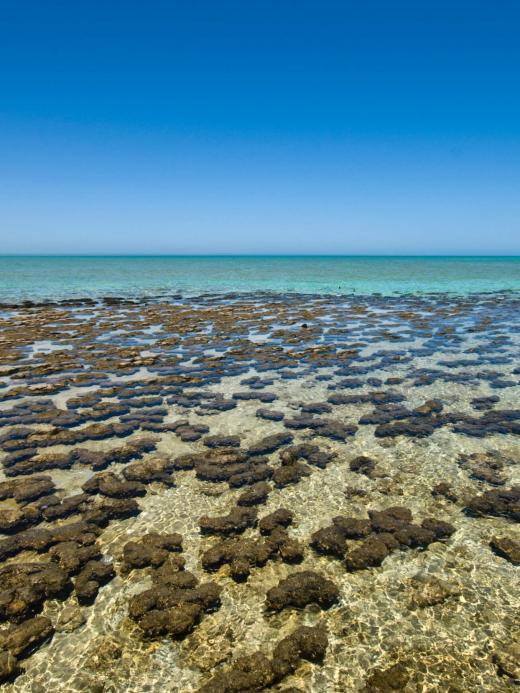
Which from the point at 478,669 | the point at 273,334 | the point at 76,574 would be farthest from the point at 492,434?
the point at 273,334

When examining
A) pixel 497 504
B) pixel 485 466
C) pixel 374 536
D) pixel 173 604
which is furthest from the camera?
pixel 485 466

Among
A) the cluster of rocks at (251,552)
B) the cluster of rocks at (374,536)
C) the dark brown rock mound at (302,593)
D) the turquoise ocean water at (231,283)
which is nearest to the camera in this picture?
the dark brown rock mound at (302,593)

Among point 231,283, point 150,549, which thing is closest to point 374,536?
point 150,549

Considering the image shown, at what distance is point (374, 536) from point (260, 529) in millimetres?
2493

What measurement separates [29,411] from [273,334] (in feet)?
60.2

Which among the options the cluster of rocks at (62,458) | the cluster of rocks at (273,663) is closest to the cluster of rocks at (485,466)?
the cluster of rocks at (273,663)

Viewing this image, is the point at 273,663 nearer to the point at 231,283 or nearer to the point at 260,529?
the point at 260,529

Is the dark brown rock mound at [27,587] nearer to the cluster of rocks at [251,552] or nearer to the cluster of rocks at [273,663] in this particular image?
the cluster of rocks at [251,552]

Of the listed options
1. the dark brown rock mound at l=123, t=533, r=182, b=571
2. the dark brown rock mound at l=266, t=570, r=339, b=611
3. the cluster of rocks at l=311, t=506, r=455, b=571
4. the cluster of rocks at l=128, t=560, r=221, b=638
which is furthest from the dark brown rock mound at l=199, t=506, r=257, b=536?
the dark brown rock mound at l=266, t=570, r=339, b=611

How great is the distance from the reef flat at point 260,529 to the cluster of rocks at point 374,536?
Result: 0.14ft

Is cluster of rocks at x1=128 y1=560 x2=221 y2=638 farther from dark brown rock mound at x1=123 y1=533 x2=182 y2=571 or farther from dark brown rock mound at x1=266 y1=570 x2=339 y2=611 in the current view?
dark brown rock mound at x1=266 y1=570 x2=339 y2=611

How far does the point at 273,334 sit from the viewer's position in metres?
31.3

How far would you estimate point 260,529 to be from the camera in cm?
942

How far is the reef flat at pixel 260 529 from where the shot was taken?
641cm
